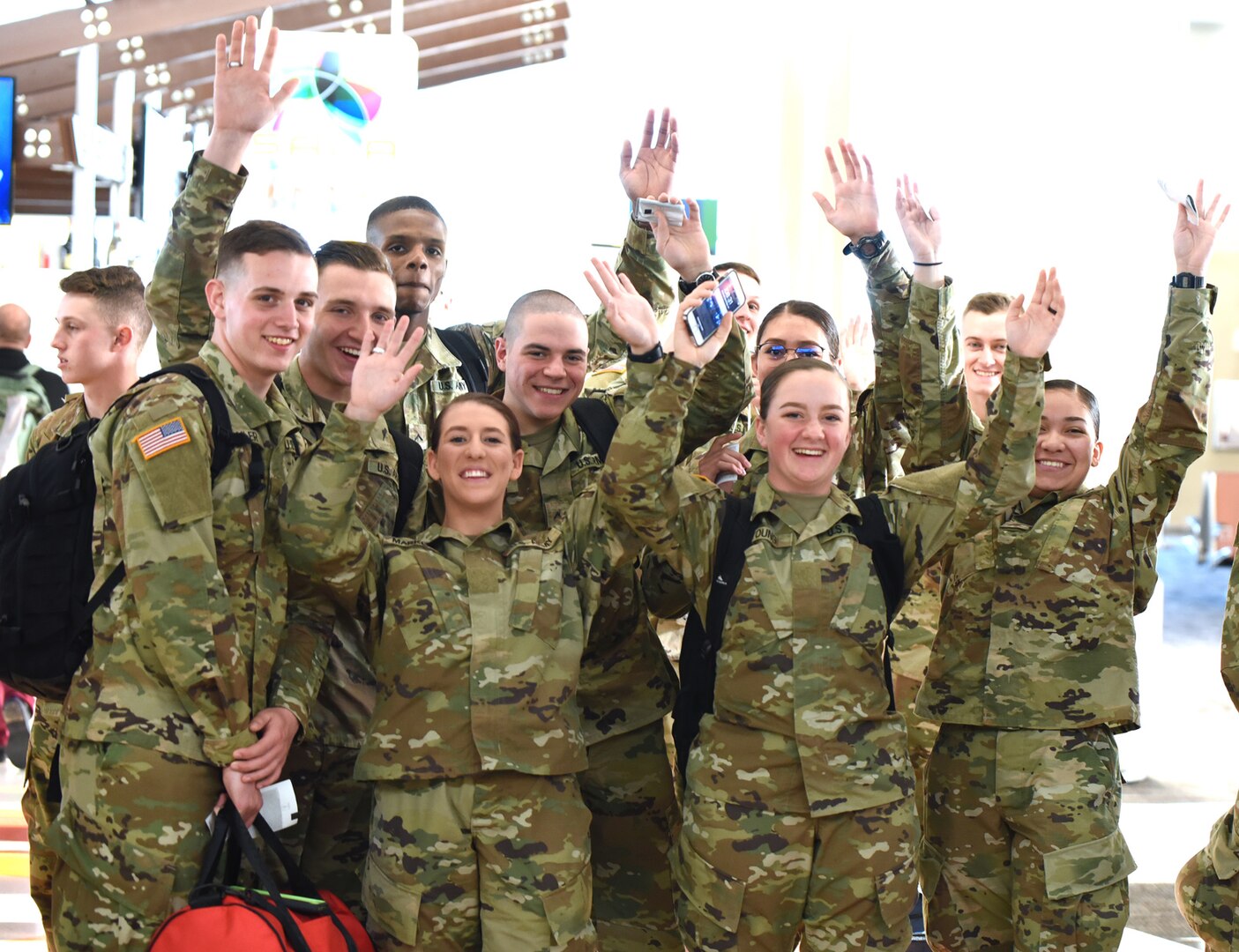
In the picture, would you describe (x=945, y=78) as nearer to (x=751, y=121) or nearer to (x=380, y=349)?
(x=751, y=121)

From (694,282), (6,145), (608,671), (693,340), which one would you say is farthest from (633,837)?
(6,145)

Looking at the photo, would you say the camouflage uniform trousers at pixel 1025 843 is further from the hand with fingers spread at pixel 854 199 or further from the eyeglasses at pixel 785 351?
the hand with fingers spread at pixel 854 199

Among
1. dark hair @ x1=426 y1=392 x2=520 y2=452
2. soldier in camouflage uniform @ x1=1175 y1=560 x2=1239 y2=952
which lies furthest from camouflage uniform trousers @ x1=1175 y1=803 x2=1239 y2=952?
dark hair @ x1=426 y1=392 x2=520 y2=452

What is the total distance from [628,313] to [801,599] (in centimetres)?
61

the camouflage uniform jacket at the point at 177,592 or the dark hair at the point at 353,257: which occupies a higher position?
the dark hair at the point at 353,257

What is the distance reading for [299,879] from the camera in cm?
213

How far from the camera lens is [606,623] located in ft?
8.49

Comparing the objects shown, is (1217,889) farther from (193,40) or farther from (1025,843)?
(193,40)

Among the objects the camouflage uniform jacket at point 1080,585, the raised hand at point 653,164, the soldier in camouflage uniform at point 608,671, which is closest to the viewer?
the camouflage uniform jacket at point 1080,585

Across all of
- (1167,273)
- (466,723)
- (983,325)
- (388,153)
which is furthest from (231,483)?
(1167,273)

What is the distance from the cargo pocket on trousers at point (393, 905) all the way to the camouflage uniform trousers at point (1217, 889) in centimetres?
148

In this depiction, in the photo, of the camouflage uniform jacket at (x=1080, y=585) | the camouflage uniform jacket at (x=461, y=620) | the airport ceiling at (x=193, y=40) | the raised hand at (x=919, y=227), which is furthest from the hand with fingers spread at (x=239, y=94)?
the airport ceiling at (x=193, y=40)

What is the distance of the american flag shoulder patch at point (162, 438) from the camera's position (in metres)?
2.07

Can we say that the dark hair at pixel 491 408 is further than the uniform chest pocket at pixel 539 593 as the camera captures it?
Yes
